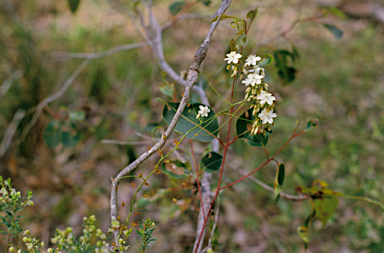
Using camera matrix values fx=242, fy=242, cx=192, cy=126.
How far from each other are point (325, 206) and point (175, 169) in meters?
0.48

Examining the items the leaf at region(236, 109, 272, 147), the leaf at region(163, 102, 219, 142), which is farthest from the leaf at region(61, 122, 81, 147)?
the leaf at region(236, 109, 272, 147)

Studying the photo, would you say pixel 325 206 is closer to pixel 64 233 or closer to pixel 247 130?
pixel 247 130

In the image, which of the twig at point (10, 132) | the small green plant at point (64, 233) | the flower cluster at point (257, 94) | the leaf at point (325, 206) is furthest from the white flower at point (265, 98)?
the twig at point (10, 132)

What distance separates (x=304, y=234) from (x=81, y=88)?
1.75m

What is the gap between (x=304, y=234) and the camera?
780mm

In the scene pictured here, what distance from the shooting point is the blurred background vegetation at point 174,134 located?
49.8 inches

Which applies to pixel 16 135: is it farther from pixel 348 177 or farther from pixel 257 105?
pixel 348 177

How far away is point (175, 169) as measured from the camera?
2.17 ft

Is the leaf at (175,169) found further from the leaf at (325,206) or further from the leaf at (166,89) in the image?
the leaf at (325,206)

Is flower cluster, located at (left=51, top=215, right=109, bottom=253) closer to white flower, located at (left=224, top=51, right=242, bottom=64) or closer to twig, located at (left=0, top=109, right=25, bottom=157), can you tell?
white flower, located at (left=224, top=51, right=242, bottom=64)

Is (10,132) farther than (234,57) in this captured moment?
Yes

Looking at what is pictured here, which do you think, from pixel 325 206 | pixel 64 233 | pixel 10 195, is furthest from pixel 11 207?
pixel 325 206

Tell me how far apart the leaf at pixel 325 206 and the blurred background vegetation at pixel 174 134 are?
356 millimetres

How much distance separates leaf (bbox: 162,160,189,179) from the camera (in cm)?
64
